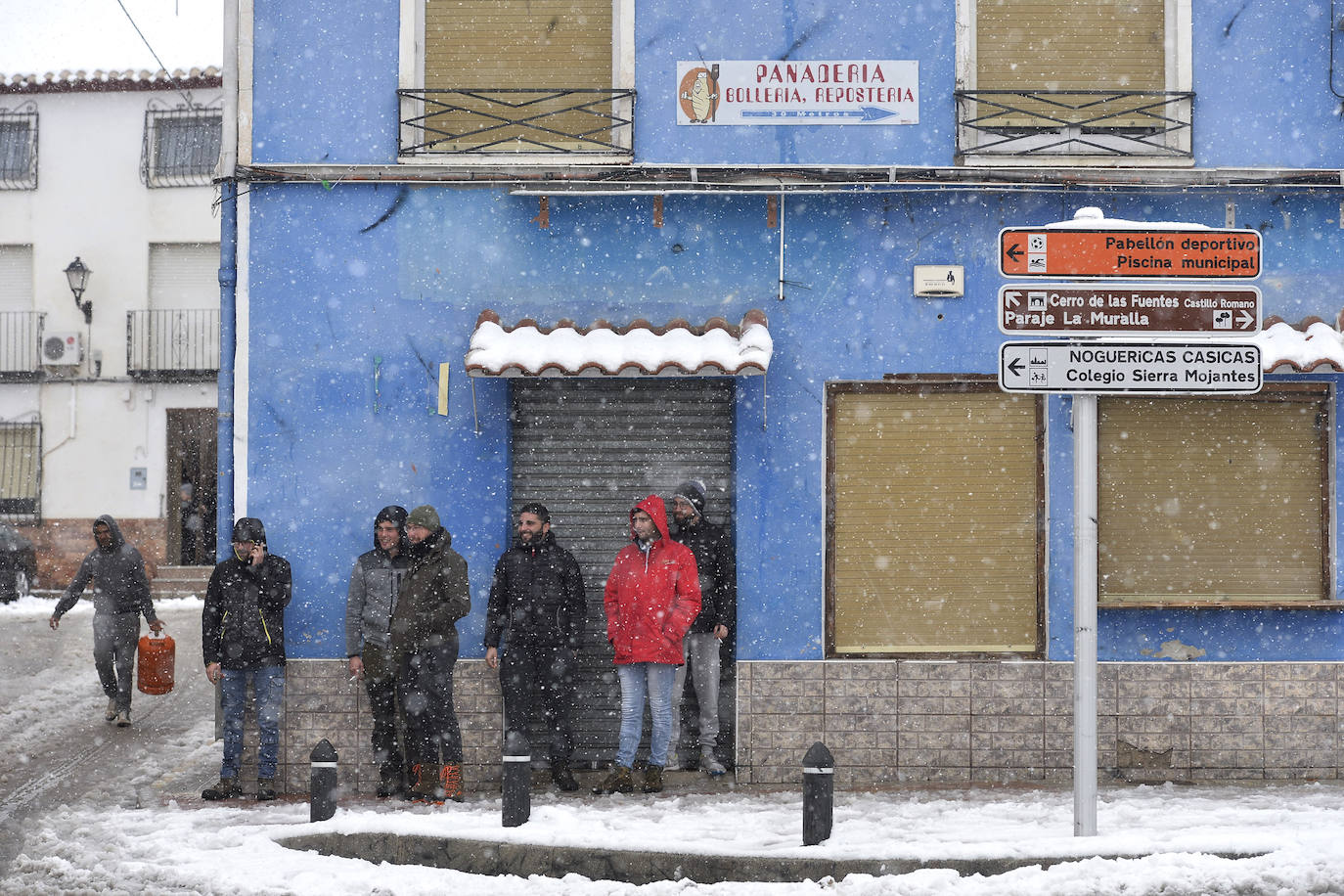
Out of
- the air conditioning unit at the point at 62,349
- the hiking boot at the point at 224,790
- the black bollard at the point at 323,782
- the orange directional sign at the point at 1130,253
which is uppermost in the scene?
the air conditioning unit at the point at 62,349

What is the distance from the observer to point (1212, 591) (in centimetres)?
927

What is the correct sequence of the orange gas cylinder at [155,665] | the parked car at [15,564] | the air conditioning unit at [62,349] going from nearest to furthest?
1. the orange gas cylinder at [155,665]
2. the parked car at [15,564]
3. the air conditioning unit at [62,349]

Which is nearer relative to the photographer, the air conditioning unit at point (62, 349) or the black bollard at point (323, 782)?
the black bollard at point (323, 782)

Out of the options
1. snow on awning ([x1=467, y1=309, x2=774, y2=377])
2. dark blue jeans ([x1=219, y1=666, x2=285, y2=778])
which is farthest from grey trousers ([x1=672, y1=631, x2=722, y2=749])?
dark blue jeans ([x1=219, y1=666, x2=285, y2=778])

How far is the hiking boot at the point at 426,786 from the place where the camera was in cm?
857

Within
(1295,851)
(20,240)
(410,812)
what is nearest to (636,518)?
(410,812)

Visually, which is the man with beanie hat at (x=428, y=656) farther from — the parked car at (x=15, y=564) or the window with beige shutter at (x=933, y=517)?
the parked car at (x=15, y=564)

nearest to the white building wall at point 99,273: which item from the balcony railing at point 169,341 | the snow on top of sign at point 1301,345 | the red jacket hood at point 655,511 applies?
the balcony railing at point 169,341

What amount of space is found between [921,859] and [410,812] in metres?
3.03

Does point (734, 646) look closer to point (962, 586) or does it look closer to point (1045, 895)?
point (962, 586)

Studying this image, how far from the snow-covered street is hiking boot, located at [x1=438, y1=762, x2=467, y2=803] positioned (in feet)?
0.57

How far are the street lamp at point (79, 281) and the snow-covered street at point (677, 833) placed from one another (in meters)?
16.4

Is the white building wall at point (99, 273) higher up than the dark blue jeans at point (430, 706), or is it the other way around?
the white building wall at point (99, 273)

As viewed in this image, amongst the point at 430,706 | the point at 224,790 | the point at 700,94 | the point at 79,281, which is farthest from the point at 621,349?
the point at 79,281
